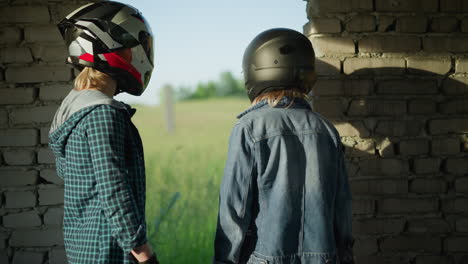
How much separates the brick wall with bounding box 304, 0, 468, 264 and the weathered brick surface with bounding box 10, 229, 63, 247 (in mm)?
1784

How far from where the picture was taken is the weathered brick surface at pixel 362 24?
2494mm

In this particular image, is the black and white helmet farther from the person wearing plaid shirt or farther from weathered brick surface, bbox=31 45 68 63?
weathered brick surface, bbox=31 45 68 63

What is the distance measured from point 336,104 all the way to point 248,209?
3.65 ft

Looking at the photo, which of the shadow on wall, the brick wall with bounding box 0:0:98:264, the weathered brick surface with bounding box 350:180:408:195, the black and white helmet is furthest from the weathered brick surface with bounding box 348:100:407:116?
the brick wall with bounding box 0:0:98:264

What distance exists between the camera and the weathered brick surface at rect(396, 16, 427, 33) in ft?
8.27

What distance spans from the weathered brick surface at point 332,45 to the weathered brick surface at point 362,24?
79 mm

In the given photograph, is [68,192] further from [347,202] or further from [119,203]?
[347,202]

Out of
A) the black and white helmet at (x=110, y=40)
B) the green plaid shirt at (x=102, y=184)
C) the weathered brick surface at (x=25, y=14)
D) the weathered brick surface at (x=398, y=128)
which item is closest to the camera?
the green plaid shirt at (x=102, y=184)

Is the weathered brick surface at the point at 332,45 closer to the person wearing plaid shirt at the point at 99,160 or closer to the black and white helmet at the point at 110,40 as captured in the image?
the black and white helmet at the point at 110,40

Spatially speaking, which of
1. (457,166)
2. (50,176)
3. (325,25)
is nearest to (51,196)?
(50,176)

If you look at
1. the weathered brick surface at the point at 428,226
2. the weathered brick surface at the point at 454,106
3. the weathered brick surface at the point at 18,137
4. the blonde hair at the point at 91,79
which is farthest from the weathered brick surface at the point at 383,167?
the weathered brick surface at the point at 18,137

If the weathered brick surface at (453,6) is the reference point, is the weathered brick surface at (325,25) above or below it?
below

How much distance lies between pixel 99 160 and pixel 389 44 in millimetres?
1888

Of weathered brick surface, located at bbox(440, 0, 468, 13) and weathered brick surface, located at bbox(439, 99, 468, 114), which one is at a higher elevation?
weathered brick surface, located at bbox(440, 0, 468, 13)
